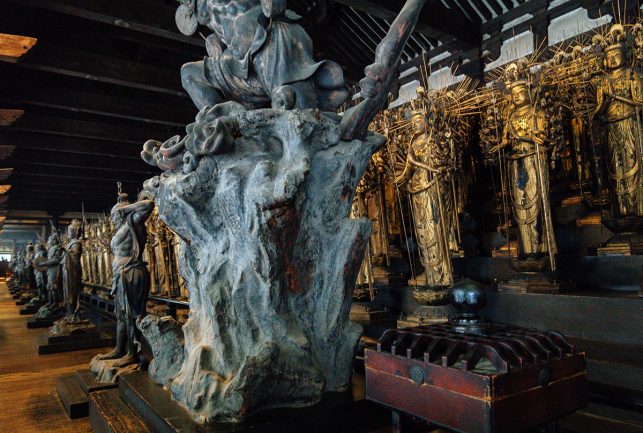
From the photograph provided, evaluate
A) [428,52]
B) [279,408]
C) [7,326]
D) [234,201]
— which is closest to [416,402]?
[279,408]

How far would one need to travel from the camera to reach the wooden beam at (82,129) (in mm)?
6551

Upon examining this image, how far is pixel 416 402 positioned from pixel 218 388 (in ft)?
2.10

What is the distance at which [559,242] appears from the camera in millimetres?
4023

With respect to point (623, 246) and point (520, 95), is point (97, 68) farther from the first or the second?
point (623, 246)

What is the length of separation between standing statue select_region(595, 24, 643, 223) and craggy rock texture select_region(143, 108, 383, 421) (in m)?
2.15

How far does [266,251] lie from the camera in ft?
4.92

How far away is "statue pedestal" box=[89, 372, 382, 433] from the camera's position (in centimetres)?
140

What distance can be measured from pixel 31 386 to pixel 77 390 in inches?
31.9

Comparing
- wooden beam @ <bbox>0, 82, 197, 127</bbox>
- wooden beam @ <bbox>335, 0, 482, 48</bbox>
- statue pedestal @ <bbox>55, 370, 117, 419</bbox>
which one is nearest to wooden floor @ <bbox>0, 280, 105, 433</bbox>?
statue pedestal @ <bbox>55, 370, 117, 419</bbox>

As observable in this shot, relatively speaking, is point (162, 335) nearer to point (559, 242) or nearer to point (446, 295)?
point (446, 295)

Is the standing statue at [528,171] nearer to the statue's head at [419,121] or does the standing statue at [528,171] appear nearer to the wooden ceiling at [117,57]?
the statue's head at [419,121]

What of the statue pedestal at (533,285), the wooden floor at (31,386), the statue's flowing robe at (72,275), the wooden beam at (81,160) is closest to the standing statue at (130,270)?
the wooden floor at (31,386)

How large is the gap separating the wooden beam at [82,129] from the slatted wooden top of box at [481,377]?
6.69 metres

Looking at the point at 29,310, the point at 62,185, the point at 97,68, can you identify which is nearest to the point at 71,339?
the point at 97,68
